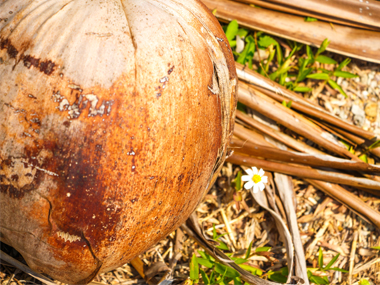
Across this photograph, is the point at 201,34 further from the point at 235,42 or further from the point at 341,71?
the point at 341,71

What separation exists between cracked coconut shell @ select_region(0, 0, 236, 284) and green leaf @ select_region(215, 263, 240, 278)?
0.73 m

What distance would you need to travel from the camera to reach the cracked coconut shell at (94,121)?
4.35 ft

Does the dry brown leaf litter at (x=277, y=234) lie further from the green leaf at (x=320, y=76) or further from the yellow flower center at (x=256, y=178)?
the green leaf at (x=320, y=76)

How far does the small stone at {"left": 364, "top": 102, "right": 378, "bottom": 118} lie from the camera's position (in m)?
2.69

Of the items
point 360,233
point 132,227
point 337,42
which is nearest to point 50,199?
point 132,227

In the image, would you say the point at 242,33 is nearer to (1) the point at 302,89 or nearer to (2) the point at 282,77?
(2) the point at 282,77

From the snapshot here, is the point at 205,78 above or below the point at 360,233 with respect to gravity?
above

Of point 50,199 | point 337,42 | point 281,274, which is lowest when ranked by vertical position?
point 281,274

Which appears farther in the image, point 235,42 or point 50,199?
point 235,42

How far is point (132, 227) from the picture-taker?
1479 mm

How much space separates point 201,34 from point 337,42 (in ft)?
5.12

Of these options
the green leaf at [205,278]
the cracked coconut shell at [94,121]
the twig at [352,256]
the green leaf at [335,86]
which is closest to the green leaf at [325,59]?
the green leaf at [335,86]

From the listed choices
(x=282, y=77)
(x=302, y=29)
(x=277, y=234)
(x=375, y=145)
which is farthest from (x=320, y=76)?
(x=277, y=234)

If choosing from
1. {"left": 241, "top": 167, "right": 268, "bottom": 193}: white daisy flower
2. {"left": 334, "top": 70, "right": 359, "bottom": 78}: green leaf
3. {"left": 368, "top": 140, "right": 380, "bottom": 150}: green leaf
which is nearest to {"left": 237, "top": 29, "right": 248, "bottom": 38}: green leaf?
{"left": 334, "top": 70, "right": 359, "bottom": 78}: green leaf
